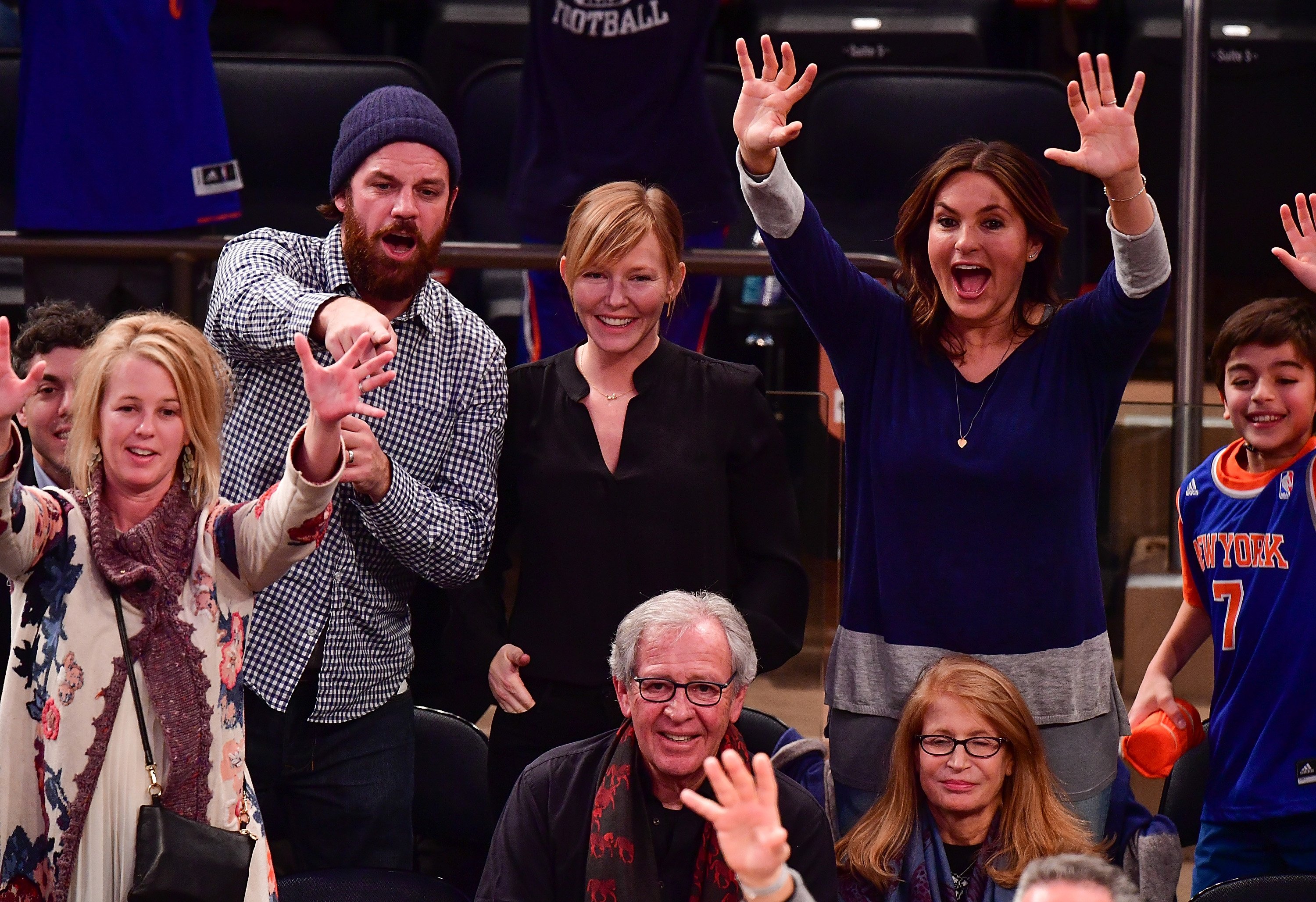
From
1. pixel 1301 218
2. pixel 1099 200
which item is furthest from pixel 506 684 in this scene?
pixel 1099 200

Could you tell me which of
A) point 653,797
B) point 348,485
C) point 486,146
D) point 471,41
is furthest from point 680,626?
point 471,41

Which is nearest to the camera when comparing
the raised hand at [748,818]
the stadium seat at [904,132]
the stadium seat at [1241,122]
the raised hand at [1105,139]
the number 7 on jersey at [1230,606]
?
the raised hand at [748,818]

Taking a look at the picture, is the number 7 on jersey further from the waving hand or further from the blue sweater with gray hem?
the waving hand

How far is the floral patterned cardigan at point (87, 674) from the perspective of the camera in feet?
6.43

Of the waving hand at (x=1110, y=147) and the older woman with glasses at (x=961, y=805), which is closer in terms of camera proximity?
the waving hand at (x=1110, y=147)

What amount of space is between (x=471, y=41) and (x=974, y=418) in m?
3.38

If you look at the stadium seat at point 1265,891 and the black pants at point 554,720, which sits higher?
the black pants at point 554,720

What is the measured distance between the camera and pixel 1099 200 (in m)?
4.83

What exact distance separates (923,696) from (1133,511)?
1232 mm

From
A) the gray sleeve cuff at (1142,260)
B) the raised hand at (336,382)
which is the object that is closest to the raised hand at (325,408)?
the raised hand at (336,382)

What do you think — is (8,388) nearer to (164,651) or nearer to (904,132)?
(164,651)

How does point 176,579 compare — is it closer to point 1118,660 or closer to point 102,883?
point 102,883

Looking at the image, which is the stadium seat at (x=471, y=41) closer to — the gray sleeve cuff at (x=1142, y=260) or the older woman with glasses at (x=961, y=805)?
the gray sleeve cuff at (x=1142, y=260)

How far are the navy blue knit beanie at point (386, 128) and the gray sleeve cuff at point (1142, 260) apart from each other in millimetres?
1051
